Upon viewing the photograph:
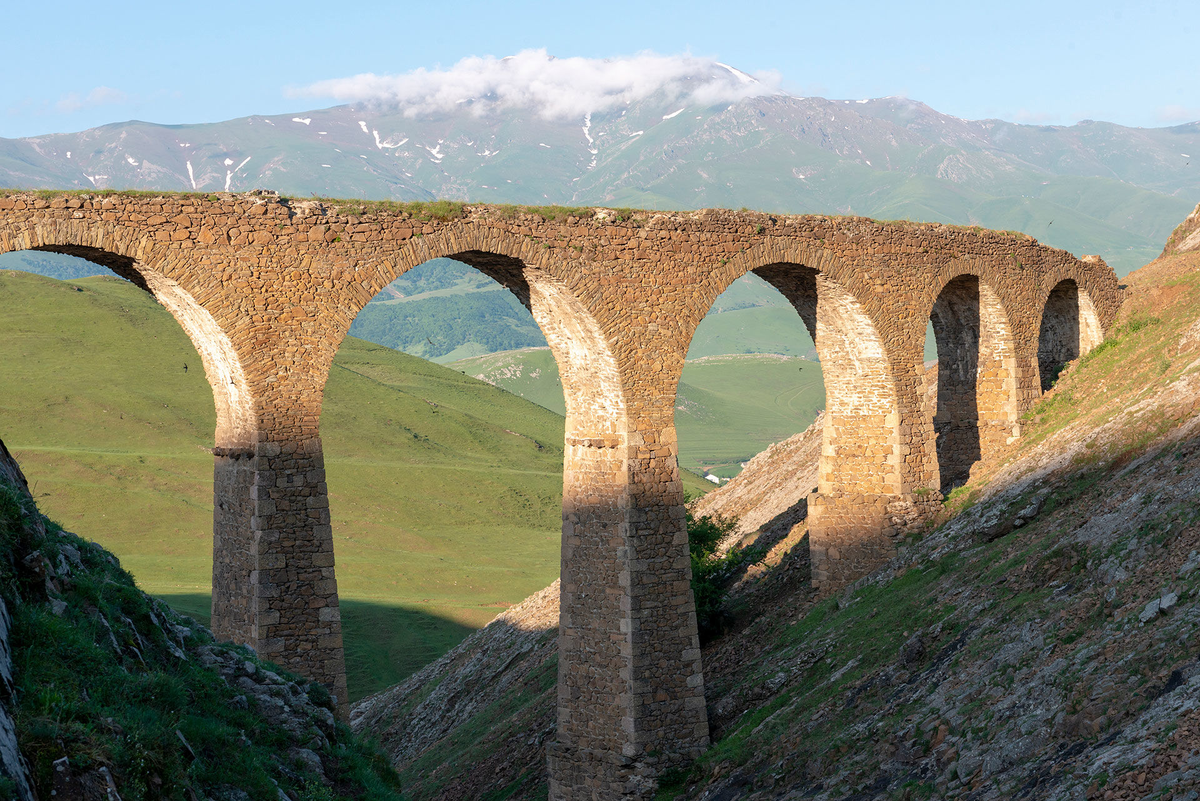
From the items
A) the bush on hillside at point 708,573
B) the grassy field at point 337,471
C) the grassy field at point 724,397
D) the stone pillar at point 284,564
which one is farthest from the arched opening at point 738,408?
the stone pillar at point 284,564

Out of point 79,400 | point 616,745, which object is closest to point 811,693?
point 616,745

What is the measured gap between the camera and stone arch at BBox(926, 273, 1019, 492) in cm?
2606

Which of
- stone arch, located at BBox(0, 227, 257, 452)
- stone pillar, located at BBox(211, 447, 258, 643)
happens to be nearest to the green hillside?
stone pillar, located at BBox(211, 447, 258, 643)

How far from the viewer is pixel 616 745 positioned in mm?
17594

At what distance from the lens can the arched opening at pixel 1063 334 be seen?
96.1 ft

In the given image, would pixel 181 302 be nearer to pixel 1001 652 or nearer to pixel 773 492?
pixel 1001 652

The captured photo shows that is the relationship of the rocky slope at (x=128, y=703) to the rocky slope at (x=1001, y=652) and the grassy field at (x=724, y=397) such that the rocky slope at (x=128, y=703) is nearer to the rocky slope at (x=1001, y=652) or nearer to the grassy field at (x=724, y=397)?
the rocky slope at (x=1001, y=652)

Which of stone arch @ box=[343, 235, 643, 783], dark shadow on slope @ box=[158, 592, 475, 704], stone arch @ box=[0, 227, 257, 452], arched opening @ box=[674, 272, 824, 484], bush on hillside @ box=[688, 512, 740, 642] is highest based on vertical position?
stone arch @ box=[0, 227, 257, 452]

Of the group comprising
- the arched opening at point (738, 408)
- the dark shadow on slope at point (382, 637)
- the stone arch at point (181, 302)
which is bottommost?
the arched opening at point (738, 408)

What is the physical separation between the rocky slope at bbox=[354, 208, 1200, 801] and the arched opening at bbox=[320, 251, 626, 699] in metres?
4.31

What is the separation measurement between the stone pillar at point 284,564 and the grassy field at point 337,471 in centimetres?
1889

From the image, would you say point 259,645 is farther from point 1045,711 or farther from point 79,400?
point 79,400

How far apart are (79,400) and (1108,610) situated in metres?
64.4

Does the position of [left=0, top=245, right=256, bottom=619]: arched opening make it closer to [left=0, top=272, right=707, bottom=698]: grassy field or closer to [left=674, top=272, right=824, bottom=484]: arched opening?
[left=0, top=272, right=707, bottom=698]: grassy field
